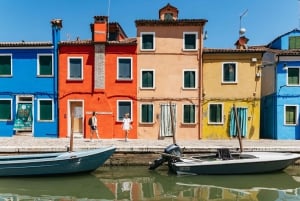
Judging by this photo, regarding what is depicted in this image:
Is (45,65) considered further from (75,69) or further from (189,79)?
(189,79)

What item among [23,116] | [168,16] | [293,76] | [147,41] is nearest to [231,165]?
[293,76]

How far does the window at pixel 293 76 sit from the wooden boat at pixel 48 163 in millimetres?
14035

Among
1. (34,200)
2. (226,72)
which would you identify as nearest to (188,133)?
(226,72)

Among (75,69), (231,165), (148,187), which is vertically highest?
(75,69)

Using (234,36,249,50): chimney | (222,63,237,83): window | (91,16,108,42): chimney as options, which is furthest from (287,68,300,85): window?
(91,16,108,42): chimney

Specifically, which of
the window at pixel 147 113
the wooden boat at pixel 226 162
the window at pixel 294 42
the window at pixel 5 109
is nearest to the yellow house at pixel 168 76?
the window at pixel 147 113

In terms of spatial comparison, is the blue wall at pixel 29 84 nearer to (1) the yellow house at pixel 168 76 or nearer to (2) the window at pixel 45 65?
(2) the window at pixel 45 65

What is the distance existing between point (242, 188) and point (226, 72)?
11322 mm

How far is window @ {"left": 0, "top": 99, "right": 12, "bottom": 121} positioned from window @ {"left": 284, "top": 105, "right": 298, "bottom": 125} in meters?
17.4

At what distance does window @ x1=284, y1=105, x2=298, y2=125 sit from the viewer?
2408cm

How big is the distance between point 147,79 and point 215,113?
4.80 m

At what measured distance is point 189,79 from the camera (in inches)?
952

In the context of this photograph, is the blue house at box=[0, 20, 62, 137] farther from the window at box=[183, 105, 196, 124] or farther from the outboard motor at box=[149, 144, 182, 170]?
the outboard motor at box=[149, 144, 182, 170]

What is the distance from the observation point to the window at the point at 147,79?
79.2 feet
